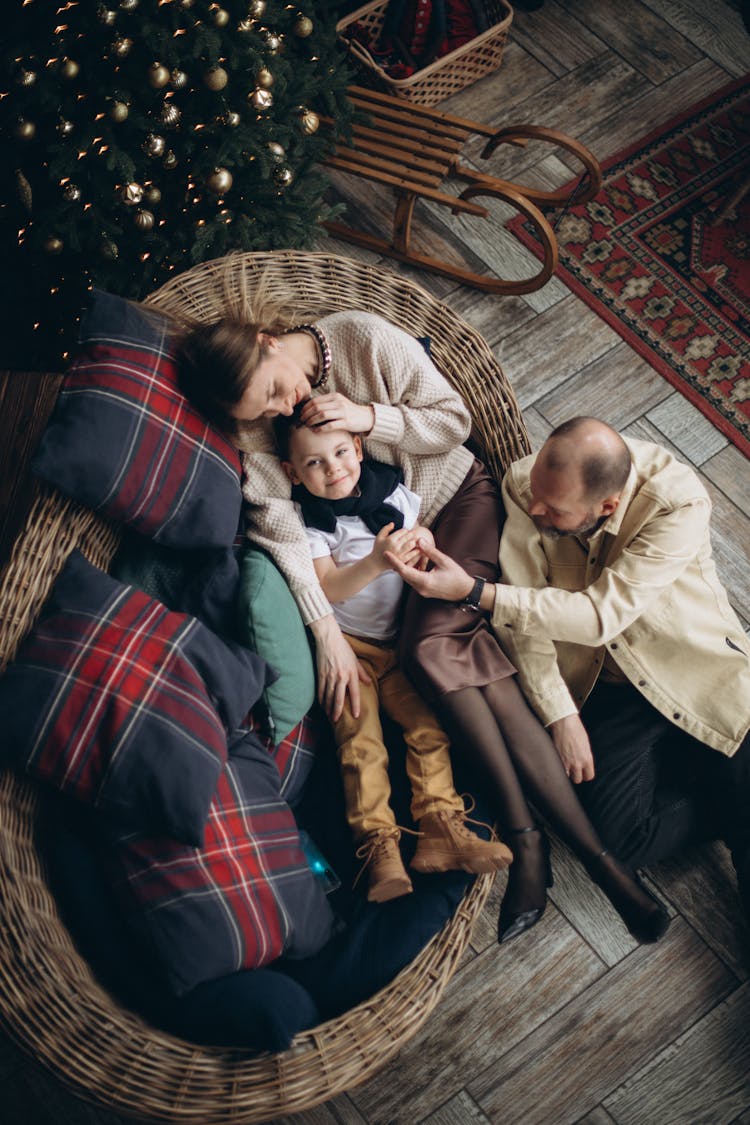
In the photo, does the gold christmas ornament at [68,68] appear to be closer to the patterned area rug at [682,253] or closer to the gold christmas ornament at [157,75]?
the gold christmas ornament at [157,75]

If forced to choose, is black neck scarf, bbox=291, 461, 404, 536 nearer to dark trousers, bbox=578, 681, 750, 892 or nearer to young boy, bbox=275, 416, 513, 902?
young boy, bbox=275, 416, 513, 902

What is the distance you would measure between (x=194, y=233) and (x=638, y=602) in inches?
47.8

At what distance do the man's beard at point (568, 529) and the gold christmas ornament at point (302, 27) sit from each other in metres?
1.13

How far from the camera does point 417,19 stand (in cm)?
229

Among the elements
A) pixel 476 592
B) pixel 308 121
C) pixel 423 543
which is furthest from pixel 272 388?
pixel 308 121

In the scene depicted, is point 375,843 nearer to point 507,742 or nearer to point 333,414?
point 507,742

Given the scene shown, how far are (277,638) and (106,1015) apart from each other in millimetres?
641

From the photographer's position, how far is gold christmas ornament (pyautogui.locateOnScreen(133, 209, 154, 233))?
164 cm

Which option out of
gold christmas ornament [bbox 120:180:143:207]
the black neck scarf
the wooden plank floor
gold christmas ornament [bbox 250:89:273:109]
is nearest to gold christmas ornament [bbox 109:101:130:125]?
gold christmas ornament [bbox 120:180:143:207]

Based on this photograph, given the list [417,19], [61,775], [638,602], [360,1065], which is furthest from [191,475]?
[417,19]

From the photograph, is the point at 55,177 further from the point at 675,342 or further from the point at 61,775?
the point at 675,342

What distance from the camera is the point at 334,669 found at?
1.56 metres

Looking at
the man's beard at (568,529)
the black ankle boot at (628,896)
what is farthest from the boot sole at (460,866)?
the man's beard at (568,529)

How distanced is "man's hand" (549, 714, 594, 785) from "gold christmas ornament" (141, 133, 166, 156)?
133 cm
